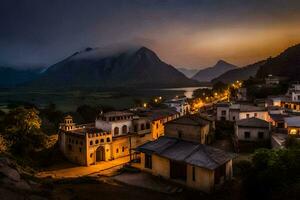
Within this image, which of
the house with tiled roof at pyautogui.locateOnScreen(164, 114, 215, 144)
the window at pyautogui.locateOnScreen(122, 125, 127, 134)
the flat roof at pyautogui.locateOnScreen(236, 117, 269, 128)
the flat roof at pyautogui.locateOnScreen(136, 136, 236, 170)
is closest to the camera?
the flat roof at pyautogui.locateOnScreen(136, 136, 236, 170)

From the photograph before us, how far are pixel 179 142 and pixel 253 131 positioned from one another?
44.7 ft

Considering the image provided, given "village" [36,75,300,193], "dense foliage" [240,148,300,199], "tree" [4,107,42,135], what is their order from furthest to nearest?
"tree" [4,107,42,135] < "village" [36,75,300,193] < "dense foliage" [240,148,300,199]

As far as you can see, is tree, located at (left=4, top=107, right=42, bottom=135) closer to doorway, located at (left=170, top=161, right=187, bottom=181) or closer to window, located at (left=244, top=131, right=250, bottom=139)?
doorway, located at (left=170, top=161, right=187, bottom=181)

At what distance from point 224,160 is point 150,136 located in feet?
79.8

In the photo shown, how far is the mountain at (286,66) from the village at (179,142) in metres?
36.3

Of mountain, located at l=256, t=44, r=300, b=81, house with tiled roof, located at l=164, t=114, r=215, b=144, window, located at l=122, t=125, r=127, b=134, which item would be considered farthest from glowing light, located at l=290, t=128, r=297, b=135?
mountain, located at l=256, t=44, r=300, b=81

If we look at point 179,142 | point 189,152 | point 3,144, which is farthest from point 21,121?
point 189,152

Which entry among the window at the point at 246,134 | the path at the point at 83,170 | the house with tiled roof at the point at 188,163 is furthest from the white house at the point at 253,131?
the path at the point at 83,170

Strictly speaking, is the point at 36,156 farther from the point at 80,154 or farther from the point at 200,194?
the point at 200,194

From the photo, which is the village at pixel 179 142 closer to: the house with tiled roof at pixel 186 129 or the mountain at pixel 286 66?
the house with tiled roof at pixel 186 129

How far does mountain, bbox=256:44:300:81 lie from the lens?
90375 millimetres

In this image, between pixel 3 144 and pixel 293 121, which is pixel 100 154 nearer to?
pixel 3 144

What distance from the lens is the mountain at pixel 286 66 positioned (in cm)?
9038

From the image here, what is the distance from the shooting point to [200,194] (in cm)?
2483
